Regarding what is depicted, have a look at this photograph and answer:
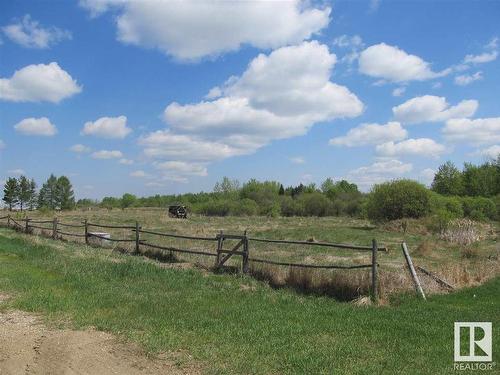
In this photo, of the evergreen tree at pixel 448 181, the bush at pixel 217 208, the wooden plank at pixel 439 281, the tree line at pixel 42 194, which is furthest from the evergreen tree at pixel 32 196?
the wooden plank at pixel 439 281

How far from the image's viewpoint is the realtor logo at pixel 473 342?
21.3 feet

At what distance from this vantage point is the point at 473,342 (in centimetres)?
702

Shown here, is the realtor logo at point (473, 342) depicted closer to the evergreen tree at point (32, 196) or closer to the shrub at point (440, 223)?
the shrub at point (440, 223)

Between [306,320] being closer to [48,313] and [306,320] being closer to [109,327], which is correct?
[109,327]

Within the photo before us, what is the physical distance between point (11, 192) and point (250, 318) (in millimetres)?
105473

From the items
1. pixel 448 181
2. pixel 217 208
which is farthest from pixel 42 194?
pixel 448 181

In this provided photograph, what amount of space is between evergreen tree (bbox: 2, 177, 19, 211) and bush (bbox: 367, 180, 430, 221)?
83.9m

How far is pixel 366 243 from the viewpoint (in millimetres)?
25547

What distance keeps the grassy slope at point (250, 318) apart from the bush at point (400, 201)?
27.4m

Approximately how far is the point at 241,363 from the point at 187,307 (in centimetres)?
349

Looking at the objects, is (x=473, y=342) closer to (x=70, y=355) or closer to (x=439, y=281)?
(x=439, y=281)

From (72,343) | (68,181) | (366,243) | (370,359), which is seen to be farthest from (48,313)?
(68,181)

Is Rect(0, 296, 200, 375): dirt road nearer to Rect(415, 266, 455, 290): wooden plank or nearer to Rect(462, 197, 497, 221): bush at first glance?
Rect(415, 266, 455, 290): wooden plank

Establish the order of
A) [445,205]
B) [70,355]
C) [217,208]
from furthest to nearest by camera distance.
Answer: [217,208], [445,205], [70,355]
